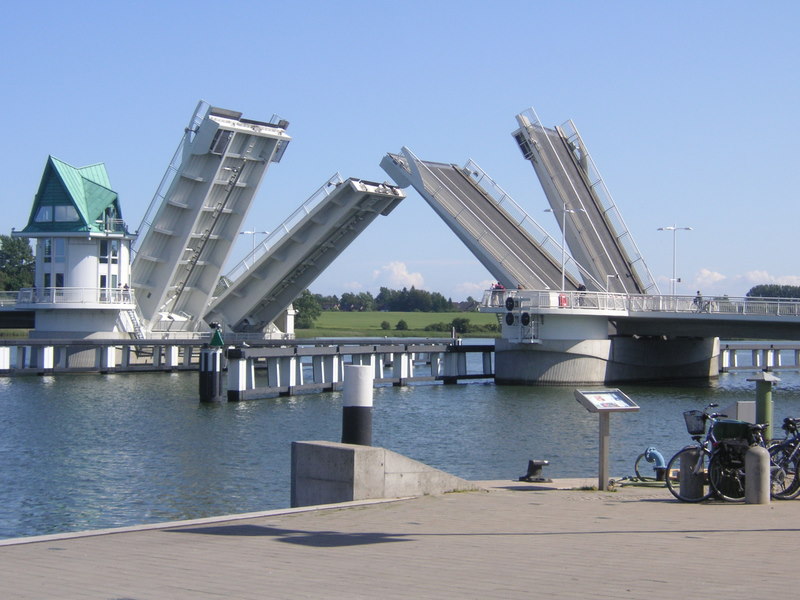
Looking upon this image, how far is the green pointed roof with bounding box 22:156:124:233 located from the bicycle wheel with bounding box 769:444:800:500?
32.6m

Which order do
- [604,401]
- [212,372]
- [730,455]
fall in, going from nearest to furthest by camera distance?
[730,455], [604,401], [212,372]

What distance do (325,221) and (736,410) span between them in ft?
85.4

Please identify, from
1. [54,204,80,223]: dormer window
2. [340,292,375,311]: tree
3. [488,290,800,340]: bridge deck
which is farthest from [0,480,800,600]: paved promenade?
[340,292,375,311]: tree

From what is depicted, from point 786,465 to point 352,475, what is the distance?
13.9ft

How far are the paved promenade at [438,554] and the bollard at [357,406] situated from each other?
100 centimetres

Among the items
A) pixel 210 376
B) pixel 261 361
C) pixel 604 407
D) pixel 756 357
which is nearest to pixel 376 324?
pixel 756 357

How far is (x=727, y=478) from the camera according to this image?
376 inches

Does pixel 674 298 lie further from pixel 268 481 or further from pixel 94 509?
pixel 94 509

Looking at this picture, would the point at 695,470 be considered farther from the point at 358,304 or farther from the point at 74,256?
the point at 358,304

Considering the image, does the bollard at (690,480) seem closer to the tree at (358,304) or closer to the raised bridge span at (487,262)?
the raised bridge span at (487,262)

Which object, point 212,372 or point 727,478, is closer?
point 727,478

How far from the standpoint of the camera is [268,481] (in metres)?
14.8

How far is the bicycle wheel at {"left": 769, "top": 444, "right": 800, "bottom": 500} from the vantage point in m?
9.69

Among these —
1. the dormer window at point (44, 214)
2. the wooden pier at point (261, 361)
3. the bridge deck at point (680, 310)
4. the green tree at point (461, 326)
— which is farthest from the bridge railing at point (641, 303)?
the green tree at point (461, 326)
